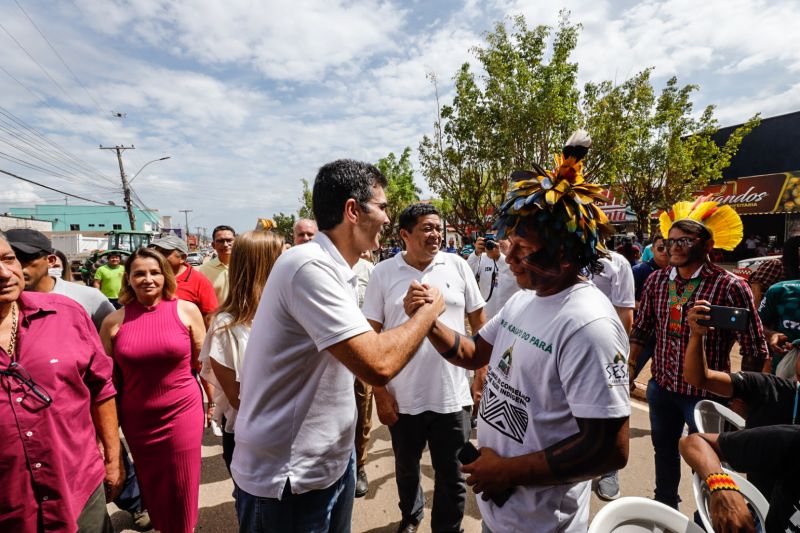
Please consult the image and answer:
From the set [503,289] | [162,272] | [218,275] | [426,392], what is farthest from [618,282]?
[218,275]

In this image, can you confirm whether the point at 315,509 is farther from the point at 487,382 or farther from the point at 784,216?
the point at 784,216

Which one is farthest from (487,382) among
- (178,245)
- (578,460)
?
(178,245)

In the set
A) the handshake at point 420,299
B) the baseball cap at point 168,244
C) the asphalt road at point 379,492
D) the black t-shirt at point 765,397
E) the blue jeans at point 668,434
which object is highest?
the baseball cap at point 168,244

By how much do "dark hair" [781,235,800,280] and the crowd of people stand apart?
0.61 m

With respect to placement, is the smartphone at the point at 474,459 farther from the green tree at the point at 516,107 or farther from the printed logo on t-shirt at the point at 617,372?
the green tree at the point at 516,107

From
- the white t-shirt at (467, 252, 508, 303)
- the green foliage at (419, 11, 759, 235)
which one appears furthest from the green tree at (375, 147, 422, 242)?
the white t-shirt at (467, 252, 508, 303)

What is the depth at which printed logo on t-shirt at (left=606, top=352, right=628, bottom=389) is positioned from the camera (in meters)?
1.24

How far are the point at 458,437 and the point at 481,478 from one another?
119cm

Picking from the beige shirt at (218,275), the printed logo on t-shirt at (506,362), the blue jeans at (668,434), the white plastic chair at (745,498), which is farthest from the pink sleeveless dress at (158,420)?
the blue jeans at (668,434)

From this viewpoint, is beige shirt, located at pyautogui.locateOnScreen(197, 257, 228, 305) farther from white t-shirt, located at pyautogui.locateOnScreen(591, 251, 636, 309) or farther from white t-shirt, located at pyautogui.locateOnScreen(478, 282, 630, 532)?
white t-shirt, located at pyautogui.locateOnScreen(591, 251, 636, 309)

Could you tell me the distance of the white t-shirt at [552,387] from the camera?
1.25m

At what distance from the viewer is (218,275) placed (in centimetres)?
451

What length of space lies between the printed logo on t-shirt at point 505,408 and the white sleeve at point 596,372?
0.68 feet

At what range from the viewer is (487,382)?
1673 mm
